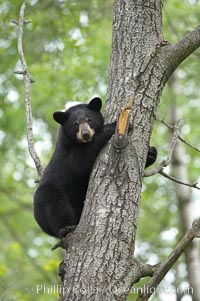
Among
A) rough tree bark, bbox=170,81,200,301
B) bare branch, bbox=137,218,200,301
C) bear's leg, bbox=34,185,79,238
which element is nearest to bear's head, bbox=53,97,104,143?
bear's leg, bbox=34,185,79,238

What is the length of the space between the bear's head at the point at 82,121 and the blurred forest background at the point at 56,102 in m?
2.23

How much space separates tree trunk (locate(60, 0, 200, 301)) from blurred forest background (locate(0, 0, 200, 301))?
294 cm

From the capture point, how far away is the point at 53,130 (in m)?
15.2

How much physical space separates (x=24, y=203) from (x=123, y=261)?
36.2 feet

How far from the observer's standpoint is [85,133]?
6.07 m

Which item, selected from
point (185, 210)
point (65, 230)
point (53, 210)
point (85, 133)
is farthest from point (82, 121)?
point (185, 210)

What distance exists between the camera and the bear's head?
6125 mm

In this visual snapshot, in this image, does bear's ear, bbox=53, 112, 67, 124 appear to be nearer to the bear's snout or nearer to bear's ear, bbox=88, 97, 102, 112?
bear's ear, bbox=88, 97, 102, 112

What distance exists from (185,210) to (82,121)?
15.4ft

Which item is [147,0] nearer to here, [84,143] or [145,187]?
[84,143]

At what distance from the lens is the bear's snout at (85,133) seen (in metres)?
6.02

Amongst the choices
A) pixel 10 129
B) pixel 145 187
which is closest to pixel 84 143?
pixel 10 129

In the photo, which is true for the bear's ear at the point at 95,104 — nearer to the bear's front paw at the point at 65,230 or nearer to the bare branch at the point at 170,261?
the bear's front paw at the point at 65,230

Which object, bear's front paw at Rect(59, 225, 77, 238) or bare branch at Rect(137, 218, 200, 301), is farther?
bear's front paw at Rect(59, 225, 77, 238)
